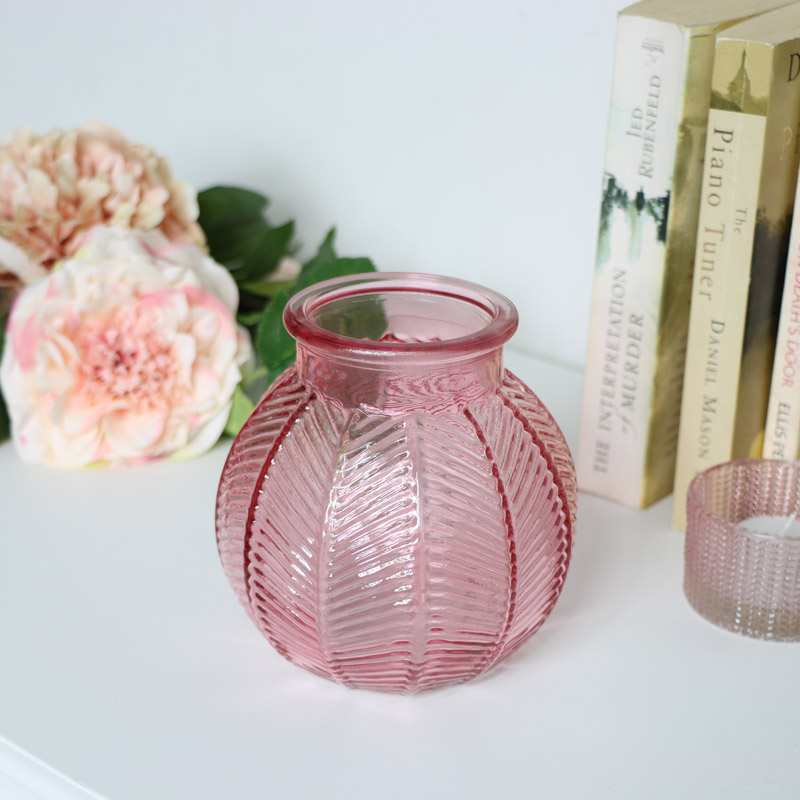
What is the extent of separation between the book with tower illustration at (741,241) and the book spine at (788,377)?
0.04 feet

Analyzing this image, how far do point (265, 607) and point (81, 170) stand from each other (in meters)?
0.39

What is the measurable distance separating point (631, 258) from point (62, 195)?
37 cm

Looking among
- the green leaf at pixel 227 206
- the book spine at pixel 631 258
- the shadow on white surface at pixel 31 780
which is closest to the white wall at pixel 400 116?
the green leaf at pixel 227 206

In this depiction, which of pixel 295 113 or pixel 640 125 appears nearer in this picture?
pixel 640 125

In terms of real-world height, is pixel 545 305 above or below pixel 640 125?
below

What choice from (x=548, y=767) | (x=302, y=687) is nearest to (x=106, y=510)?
(x=302, y=687)

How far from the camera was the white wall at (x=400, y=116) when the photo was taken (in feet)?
2.30

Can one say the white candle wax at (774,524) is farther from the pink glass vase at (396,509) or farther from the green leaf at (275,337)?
the green leaf at (275,337)

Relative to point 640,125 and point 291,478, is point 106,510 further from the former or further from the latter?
point 640,125

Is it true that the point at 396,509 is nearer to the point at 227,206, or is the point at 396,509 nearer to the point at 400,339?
the point at 400,339

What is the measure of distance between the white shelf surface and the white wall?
0.26 meters

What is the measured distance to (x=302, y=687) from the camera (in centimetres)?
46

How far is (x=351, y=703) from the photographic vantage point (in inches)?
17.9

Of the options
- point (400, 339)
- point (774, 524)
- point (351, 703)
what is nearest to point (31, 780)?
point (351, 703)
